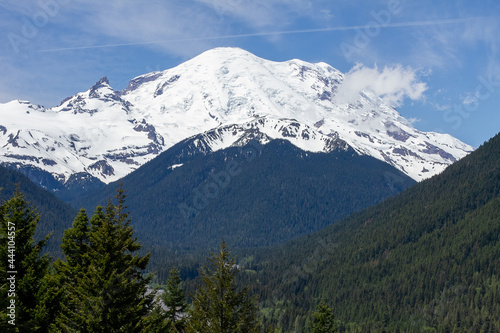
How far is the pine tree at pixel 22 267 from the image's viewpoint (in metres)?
39.2

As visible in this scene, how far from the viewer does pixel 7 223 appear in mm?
40062

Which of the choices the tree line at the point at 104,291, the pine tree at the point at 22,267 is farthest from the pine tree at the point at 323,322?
the pine tree at the point at 22,267

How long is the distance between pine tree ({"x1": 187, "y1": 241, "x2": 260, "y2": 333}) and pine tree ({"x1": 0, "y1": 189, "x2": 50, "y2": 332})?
12727mm

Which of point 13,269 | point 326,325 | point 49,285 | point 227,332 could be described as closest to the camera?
point 227,332

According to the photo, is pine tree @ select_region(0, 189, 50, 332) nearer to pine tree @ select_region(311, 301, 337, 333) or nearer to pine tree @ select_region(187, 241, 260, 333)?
pine tree @ select_region(187, 241, 260, 333)

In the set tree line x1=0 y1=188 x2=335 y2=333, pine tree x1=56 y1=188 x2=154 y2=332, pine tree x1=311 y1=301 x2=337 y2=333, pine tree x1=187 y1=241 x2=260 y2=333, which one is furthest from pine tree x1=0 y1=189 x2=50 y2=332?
pine tree x1=311 y1=301 x2=337 y2=333

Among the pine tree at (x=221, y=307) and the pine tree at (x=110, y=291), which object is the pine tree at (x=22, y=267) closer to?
the pine tree at (x=110, y=291)

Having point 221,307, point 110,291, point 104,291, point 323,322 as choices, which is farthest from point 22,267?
point 323,322

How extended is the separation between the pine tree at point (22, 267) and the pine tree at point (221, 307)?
12.7m

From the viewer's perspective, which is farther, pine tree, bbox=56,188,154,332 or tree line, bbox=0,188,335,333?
tree line, bbox=0,188,335,333

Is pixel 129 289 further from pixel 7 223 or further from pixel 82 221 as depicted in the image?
pixel 82 221

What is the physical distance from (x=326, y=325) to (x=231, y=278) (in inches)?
1489

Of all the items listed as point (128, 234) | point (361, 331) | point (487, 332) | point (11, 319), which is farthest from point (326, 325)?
point (487, 332)

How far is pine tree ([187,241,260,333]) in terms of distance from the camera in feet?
119
